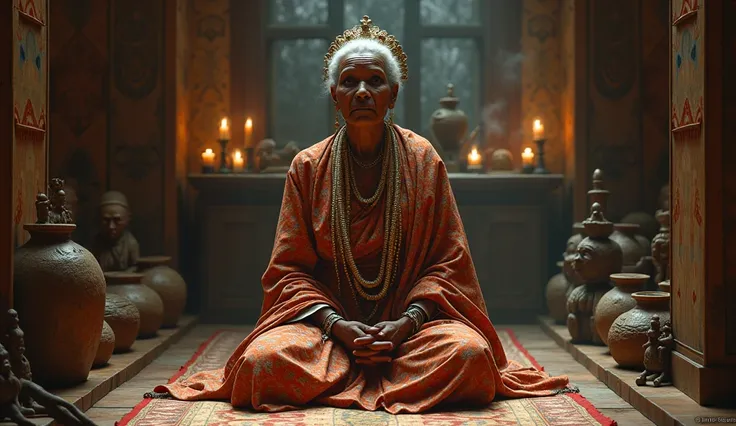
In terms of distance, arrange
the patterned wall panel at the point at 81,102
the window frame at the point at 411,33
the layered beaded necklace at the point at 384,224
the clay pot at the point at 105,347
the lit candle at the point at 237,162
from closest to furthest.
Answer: the layered beaded necklace at the point at 384,224
the clay pot at the point at 105,347
the patterned wall panel at the point at 81,102
the lit candle at the point at 237,162
the window frame at the point at 411,33

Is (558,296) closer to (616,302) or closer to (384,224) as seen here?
(616,302)

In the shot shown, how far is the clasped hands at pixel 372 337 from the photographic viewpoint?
457 centimetres

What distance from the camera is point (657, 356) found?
4.93 meters

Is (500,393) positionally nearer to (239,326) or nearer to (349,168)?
(349,168)

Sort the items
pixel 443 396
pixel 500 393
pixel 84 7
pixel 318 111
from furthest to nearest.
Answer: pixel 318 111 < pixel 84 7 < pixel 500 393 < pixel 443 396

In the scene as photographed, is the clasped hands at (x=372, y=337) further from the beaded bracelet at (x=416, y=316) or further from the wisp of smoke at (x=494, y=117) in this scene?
the wisp of smoke at (x=494, y=117)

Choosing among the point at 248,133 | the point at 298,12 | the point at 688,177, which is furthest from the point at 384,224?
the point at 298,12

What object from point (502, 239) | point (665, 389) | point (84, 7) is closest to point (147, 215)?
point (84, 7)

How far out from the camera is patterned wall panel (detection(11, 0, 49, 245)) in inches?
184

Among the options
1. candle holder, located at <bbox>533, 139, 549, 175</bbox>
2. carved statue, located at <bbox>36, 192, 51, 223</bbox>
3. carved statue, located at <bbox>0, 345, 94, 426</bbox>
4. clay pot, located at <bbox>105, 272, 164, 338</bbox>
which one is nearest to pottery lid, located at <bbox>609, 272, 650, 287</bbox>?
candle holder, located at <bbox>533, 139, 549, 175</bbox>

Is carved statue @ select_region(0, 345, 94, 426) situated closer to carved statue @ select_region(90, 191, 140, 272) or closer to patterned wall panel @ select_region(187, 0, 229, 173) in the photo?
carved statue @ select_region(90, 191, 140, 272)

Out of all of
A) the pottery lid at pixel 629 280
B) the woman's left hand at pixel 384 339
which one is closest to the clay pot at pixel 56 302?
the woman's left hand at pixel 384 339

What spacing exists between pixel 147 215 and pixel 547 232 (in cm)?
312

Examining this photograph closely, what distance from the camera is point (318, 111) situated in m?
8.98
